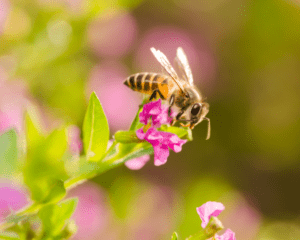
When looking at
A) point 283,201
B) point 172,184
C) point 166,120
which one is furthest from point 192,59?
point 166,120

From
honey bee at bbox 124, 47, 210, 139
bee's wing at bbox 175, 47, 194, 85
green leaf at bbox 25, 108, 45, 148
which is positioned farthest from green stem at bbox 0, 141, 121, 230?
bee's wing at bbox 175, 47, 194, 85

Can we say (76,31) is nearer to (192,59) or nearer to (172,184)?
(172,184)

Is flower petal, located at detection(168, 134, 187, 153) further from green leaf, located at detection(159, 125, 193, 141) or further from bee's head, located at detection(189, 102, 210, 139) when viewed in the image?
bee's head, located at detection(189, 102, 210, 139)

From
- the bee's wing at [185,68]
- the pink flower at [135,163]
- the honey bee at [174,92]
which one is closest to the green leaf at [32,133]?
the pink flower at [135,163]

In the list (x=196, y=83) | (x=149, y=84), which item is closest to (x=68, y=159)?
(x=149, y=84)

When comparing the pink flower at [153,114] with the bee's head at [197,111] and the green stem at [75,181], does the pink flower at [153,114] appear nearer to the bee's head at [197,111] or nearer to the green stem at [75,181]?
the green stem at [75,181]

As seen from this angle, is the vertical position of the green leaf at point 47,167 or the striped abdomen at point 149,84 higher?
the green leaf at point 47,167

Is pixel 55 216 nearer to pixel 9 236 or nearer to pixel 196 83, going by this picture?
pixel 9 236
